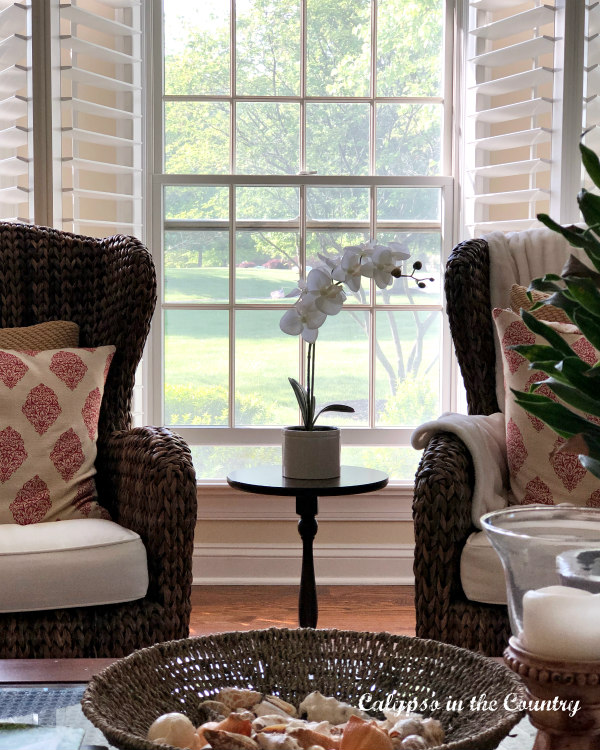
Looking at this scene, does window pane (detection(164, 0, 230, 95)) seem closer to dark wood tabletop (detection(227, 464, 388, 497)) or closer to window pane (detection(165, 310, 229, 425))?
window pane (detection(165, 310, 229, 425))

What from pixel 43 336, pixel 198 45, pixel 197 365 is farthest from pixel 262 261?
pixel 43 336

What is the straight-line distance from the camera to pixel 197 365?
3213mm

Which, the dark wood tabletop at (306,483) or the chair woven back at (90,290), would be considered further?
the chair woven back at (90,290)

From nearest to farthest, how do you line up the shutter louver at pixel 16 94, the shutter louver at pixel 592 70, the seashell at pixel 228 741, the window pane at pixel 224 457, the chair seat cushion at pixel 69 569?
the seashell at pixel 228 741 < the chair seat cushion at pixel 69 569 < the shutter louver at pixel 592 70 < the shutter louver at pixel 16 94 < the window pane at pixel 224 457

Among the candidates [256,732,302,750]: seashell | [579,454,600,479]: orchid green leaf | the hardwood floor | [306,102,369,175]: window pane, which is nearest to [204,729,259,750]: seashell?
[256,732,302,750]: seashell

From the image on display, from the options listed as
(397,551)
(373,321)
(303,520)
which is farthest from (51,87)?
(397,551)

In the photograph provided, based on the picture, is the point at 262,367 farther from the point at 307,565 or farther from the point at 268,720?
the point at 268,720

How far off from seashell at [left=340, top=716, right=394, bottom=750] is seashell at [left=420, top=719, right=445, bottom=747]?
0.07 m

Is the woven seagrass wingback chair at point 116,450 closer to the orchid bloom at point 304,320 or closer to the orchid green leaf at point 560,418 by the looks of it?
the orchid bloom at point 304,320

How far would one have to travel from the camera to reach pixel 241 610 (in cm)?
295

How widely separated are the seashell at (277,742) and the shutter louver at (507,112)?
7.92 feet

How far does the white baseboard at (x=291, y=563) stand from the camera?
3.21 meters

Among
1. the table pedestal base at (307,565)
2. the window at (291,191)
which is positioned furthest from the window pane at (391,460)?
the table pedestal base at (307,565)

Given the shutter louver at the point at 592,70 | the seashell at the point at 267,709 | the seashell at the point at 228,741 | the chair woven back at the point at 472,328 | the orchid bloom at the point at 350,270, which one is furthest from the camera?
the shutter louver at the point at 592,70
